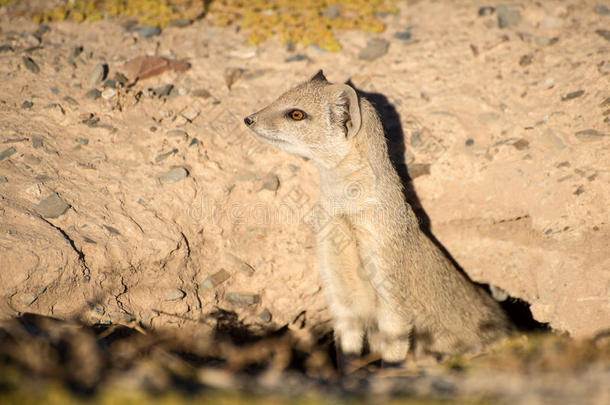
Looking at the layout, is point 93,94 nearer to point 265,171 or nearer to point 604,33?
point 265,171

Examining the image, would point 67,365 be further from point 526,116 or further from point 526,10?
point 526,10

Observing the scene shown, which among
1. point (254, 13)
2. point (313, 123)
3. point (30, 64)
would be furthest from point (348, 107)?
point (30, 64)

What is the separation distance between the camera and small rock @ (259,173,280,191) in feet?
13.4

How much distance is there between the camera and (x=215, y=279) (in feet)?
12.8

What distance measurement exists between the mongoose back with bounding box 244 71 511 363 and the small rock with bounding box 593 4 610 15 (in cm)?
326

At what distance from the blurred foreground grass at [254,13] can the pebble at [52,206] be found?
2783 mm

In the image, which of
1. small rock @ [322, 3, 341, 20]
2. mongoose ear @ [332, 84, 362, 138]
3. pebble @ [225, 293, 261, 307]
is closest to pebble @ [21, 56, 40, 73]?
pebble @ [225, 293, 261, 307]

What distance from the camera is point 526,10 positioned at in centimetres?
507

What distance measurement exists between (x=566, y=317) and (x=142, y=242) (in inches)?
145

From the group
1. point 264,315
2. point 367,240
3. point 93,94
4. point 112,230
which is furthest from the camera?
point 93,94

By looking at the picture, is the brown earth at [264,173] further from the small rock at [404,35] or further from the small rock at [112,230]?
the small rock at [404,35]

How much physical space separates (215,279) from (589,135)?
11.8ft

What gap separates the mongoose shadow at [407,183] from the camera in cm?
431

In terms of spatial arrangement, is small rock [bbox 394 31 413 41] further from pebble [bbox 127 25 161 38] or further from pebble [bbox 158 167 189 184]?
pebble [bbox 158 167 189 184]
